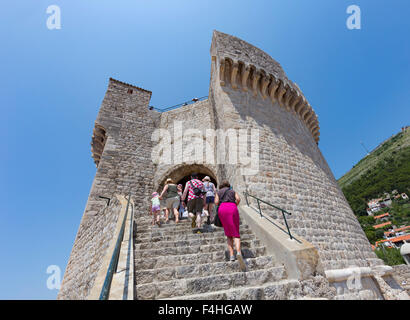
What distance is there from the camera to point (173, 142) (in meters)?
10.5

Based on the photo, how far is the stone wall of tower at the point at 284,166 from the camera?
5.59 metres

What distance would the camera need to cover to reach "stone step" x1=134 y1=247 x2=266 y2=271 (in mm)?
2920

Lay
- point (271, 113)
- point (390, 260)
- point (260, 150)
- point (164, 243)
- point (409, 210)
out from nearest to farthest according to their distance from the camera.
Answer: point (164, 243)
point (260, 150)
point (271, 113)
point (390, 260)
point (409, 210)

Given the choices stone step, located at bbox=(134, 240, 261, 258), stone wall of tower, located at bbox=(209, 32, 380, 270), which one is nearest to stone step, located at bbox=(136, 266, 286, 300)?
stone step, located at bbox=(134, 240, 261, 258)

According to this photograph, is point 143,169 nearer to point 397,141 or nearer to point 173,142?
point 173,142

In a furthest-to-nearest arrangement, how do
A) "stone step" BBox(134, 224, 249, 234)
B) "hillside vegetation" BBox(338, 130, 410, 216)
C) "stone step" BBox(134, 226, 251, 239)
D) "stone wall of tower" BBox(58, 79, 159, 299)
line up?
"hillside vegetation" BBox(338, 130, 410, 216), "stone wall of tower" BBox(58, 79, 159, 299), "stone step" BBox(134, 224, 249, 234), "stone step" BBox(134, 226, 251, 239)

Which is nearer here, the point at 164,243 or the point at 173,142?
the point at 164,243

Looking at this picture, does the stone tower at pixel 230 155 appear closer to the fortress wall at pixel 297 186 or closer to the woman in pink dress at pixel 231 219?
the fortress wall at pixel 297 186

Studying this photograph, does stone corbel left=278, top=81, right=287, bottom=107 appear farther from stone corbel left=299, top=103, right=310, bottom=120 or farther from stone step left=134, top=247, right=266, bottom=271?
stone step left=134, top=247, right=266, bottom=271

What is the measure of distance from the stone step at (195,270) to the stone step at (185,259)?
0.23m

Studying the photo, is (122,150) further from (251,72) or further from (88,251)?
(251,72)
